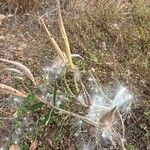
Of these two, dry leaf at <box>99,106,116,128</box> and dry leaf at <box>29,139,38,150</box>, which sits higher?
dry leaf at <box>99,106,116,128</box>

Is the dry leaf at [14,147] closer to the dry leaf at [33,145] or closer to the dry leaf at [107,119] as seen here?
the dry leaf at [33,145]

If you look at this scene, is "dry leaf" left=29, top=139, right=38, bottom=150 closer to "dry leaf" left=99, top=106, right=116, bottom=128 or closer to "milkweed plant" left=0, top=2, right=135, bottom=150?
"milkweed plant" left=0, top=2, right=135, bottom=150

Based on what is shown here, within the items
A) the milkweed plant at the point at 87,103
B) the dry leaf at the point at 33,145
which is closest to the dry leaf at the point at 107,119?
the milkweed plant at the point at 87,103

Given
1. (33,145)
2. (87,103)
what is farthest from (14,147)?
(87,103)

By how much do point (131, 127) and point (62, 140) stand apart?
0.43 m

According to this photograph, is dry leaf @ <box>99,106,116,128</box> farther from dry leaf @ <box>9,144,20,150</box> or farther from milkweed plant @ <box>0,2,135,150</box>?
dry leaf @ <box>9,144,20,150</box>

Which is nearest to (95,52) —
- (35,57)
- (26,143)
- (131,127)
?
(35,57)

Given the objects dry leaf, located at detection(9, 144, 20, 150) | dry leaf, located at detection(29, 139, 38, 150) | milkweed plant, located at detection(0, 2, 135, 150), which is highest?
milkweed plant, located at detection(0, 2, 135, 150)

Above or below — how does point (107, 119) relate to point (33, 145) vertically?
above

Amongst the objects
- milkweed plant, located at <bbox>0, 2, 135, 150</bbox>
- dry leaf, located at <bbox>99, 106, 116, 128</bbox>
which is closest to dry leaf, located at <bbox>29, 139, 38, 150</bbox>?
milkweed plant, located at <bbox>0, 2, 135, 150</bbox>

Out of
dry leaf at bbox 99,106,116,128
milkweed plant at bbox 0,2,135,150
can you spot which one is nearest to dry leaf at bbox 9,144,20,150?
milkweed plant at bbox 0,2,135,150

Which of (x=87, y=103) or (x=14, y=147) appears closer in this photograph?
(x=14, y=147)

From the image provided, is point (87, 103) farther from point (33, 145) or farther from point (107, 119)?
point (33, 145)

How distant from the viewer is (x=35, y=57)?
3.11 m
